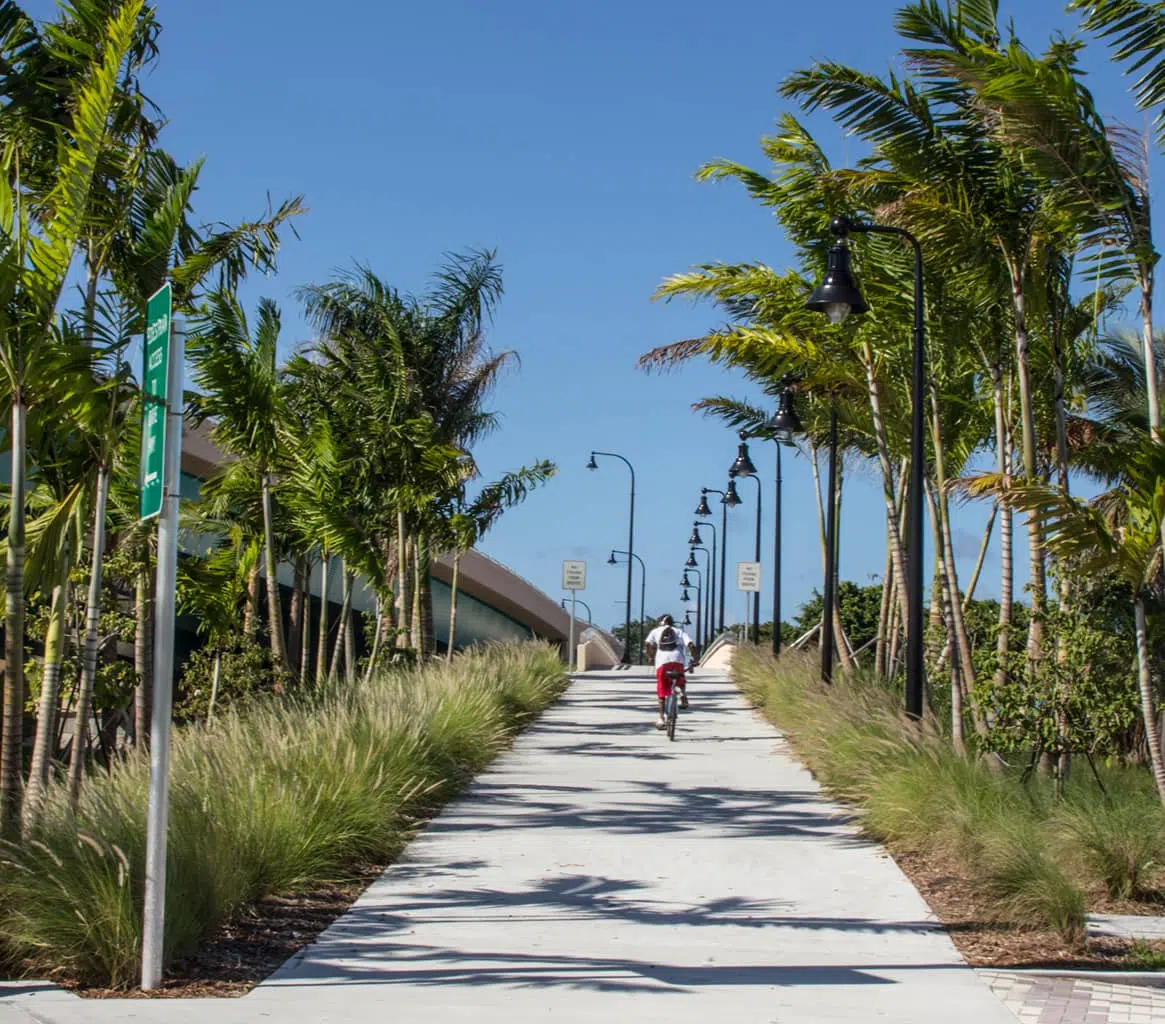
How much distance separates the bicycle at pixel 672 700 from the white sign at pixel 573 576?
19302 mm

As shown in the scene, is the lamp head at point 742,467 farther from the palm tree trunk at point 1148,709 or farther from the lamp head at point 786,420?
the palm tree trunk at point 1148,709

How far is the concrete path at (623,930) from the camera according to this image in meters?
6.52

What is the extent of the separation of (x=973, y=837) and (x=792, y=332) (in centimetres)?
932

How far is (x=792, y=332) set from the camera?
17.8m

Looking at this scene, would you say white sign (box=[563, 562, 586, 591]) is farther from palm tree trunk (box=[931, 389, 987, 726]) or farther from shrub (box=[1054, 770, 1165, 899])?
shrub (box=[1054, 770, 1165, 899])

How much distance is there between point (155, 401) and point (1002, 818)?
5527 millimetres

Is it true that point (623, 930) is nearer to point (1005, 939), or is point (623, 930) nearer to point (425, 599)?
point (1005, 939)

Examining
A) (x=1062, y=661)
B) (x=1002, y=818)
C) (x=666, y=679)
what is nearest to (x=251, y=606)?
(x=666, y=679)

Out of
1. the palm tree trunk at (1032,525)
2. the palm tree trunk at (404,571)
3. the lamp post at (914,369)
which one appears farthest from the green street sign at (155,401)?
the palm tree trunk at (404,571)

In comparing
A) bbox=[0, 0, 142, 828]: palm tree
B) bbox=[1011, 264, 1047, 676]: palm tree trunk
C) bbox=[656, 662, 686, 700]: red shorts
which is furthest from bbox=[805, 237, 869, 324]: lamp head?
bbox=[656, 662, 686, 700]: red shorts

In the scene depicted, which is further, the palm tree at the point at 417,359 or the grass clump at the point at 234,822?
the palm tree at the point at 417,359

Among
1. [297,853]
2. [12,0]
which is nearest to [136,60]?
[12,0]

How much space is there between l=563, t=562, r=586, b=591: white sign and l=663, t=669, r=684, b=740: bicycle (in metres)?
19.3

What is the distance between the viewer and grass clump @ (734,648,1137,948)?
8.19 metres
